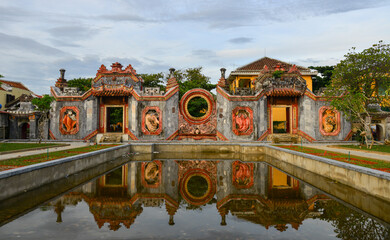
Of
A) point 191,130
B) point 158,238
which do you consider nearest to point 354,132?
point 191,130

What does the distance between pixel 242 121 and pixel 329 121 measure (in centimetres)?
714

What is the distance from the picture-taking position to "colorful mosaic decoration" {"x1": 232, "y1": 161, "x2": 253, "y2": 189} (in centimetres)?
1003

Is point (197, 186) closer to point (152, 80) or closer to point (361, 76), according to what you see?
point (361, 76)

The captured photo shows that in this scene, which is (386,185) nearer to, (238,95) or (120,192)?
(120,192)

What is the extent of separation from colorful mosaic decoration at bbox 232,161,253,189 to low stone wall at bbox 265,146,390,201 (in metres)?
2.28

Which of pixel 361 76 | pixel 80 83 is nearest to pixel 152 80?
pixel 80 83

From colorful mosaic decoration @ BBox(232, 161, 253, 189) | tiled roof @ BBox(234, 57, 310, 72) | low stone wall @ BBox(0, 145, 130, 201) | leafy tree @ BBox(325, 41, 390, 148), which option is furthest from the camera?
tiled roof @ BBox(234, 57, 310, 72)

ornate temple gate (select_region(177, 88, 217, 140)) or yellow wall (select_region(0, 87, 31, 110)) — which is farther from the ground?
yellow wall (select_region(0, 87, 31, 110))

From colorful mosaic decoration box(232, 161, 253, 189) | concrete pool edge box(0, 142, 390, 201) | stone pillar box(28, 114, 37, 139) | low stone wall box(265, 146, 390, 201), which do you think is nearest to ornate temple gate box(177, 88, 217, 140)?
concrete pool edge box(0, 142, 390, 201)

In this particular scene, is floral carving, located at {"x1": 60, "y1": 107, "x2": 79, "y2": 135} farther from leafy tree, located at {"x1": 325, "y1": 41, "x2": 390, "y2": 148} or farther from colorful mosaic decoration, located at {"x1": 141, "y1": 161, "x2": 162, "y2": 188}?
leafy tree, located at {"x1": 325, "y1": 41, "x2": 390, "y2": 148}

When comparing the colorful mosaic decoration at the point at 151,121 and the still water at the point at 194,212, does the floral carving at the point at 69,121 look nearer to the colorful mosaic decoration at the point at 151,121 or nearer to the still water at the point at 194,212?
the colorful mosaic decoration at the point at 151,121

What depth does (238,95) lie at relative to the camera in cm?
2211

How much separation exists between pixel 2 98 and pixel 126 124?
60.5ft

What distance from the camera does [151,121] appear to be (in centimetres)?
2202
